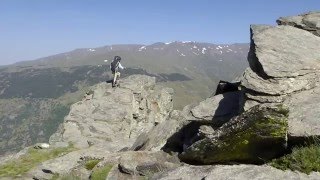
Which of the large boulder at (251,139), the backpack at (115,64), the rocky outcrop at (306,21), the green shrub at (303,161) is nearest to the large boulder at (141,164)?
the large boulder at (251,139)

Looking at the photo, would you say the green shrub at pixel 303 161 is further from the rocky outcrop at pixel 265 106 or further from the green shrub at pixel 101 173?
the green shrub at pixel 101 173

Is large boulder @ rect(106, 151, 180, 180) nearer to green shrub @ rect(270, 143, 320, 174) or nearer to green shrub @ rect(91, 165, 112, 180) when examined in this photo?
green shrub @ rect(91, 165, 112, 180)

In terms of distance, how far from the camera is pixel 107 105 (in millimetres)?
68312

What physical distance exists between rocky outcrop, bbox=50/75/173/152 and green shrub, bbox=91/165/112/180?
2887 cm

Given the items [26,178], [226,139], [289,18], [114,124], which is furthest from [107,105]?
[226,139]

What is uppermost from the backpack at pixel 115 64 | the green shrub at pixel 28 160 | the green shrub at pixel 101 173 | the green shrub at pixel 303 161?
the green shrub at pixel 303 161

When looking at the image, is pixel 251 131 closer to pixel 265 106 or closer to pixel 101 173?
pixel 265 106

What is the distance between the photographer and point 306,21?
1060 inches

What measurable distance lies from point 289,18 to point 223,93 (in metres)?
6.99

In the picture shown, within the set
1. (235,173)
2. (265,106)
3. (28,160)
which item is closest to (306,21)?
(265,106)

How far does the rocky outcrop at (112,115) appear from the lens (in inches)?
2413

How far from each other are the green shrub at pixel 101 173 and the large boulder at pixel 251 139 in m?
8.09

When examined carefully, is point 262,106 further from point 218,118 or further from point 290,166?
point 218,118

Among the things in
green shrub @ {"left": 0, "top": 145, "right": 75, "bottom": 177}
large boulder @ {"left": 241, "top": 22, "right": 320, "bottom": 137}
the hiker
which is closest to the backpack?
the hiker
